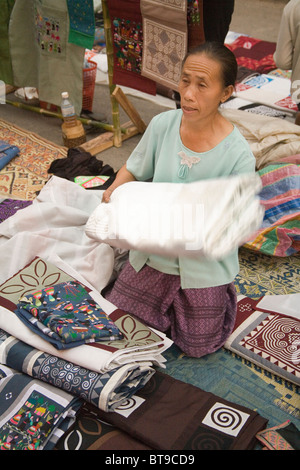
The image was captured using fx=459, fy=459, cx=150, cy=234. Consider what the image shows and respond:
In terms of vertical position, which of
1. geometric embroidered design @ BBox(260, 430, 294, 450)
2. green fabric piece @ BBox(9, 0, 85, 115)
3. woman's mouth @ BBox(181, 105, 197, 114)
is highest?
woman's mouth @ BBox(181, 105, 197, 114)

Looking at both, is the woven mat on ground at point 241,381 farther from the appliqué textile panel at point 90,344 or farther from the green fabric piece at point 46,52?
the green fabric piece at point 46,52

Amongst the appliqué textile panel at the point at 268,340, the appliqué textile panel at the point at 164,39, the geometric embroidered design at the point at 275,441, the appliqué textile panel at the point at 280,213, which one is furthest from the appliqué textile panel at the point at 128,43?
the geometric embroidered design at the point at 275,441

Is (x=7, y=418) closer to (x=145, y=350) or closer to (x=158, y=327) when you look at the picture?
(x=145, y=350)

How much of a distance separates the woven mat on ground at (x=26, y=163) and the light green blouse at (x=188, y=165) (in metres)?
1.26

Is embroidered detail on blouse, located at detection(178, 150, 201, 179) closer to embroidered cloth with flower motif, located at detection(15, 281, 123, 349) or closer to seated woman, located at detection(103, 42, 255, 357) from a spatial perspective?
seated woman, located at detection(103, 42, 255, 357)

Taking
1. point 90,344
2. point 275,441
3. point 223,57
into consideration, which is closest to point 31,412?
point 90,344

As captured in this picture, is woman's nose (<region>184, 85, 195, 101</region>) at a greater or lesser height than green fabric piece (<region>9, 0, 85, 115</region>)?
greater

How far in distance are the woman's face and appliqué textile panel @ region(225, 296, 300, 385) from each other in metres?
0.90

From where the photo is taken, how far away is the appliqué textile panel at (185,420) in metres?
1.41

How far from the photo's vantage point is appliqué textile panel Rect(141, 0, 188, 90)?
260cm

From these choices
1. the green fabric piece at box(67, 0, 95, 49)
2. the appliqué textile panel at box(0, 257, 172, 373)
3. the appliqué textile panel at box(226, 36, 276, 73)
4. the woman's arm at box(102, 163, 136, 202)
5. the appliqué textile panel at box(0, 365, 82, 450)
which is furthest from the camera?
the appliqué textile panel at box(226, 36, 276, 73)

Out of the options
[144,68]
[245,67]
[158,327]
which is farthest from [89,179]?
[245,67]

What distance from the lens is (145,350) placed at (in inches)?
65.1

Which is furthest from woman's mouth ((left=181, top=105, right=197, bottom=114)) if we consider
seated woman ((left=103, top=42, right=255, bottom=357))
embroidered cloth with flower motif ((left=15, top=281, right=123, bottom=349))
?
embroidered cloth with flower motif ((left=15, top=281, right=123, bottom=349))
